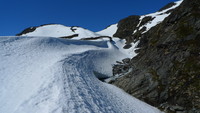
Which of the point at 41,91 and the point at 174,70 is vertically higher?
the point at 41,91

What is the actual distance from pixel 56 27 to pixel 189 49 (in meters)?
66.1

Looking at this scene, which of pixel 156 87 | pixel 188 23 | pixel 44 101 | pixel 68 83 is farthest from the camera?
pixel 188 23

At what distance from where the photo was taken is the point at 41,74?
38.4ft

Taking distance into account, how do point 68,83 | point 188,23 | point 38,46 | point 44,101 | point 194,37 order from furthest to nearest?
point 38,46, point 188,23, point 194,37, point 68,83, point 44,101

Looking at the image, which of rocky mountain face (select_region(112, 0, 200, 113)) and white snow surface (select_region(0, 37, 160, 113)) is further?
rocky mountain face (select_region(112, 0, 200, 113))

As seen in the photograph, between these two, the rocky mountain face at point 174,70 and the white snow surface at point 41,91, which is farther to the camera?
the rocky mountain face at point 174,70

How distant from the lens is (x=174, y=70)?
1562 cm

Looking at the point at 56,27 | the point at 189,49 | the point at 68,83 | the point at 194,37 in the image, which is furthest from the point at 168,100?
the point at 56,27

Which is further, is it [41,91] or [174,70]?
[174,70]

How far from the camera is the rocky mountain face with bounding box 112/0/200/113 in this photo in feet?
44.1

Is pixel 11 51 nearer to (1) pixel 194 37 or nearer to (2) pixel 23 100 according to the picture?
(2) pixel 23 100

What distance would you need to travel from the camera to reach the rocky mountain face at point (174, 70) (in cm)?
1344

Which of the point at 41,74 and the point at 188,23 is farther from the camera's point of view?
the point at 188,23

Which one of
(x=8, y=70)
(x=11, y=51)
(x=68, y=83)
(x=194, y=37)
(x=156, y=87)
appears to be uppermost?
(x=11, y=51)
